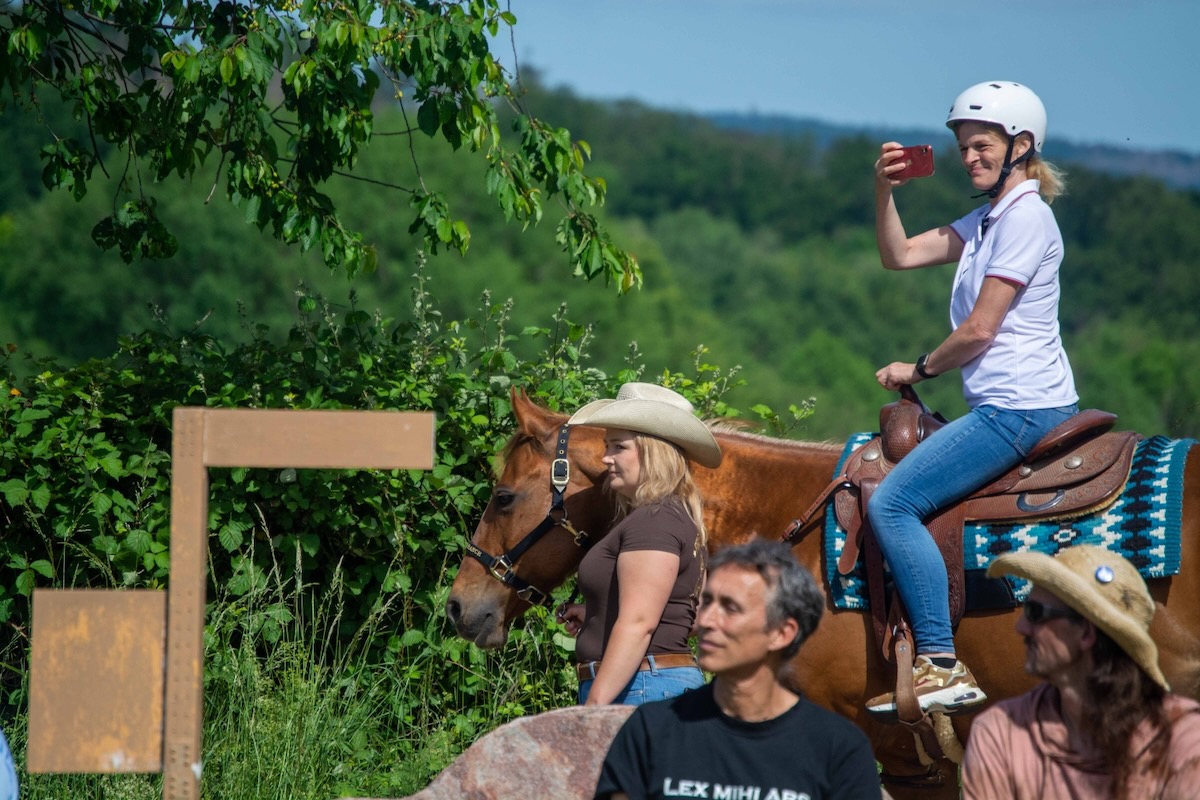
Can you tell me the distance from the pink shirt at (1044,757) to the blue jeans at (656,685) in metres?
1.09

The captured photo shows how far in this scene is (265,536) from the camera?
6137 mm

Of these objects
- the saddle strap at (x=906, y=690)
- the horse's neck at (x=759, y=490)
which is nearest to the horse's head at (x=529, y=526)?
the horse's neck at (x=759, y=490)

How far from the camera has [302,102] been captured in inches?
238

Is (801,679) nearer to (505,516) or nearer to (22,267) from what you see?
(505,516)

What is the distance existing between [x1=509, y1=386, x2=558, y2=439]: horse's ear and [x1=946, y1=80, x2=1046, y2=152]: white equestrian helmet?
1752 mm

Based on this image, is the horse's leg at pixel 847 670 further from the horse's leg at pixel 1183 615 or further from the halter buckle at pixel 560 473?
the halter buckle at pixel 560 473

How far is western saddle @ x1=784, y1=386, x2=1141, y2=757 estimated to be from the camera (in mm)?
4238

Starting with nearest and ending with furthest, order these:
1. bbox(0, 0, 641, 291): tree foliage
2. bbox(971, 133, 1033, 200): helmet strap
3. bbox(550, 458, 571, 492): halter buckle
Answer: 1. bbox(971, 133, 1033, 200): helmet strap
2. bbox(550, 458, 571, 492): halter buckle
3. bbox(0, 0, 641, 291): tree foliage

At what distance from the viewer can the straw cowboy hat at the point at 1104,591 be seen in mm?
2924

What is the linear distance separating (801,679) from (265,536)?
278 centimetres

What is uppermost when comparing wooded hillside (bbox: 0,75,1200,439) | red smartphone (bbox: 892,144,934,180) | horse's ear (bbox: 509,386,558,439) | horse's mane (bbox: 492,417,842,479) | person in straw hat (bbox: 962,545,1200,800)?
wooded hillside (bbox: 0,75,1200,439)

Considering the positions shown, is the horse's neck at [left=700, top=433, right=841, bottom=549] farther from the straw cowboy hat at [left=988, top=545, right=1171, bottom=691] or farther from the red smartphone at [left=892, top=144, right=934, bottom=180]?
the straw cowboy hat at [left=988, top=545, right=1171, bottom=691]

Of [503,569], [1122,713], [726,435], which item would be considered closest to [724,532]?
[726,435]

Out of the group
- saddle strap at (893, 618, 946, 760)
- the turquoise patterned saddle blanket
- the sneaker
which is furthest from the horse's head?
the sneaker
